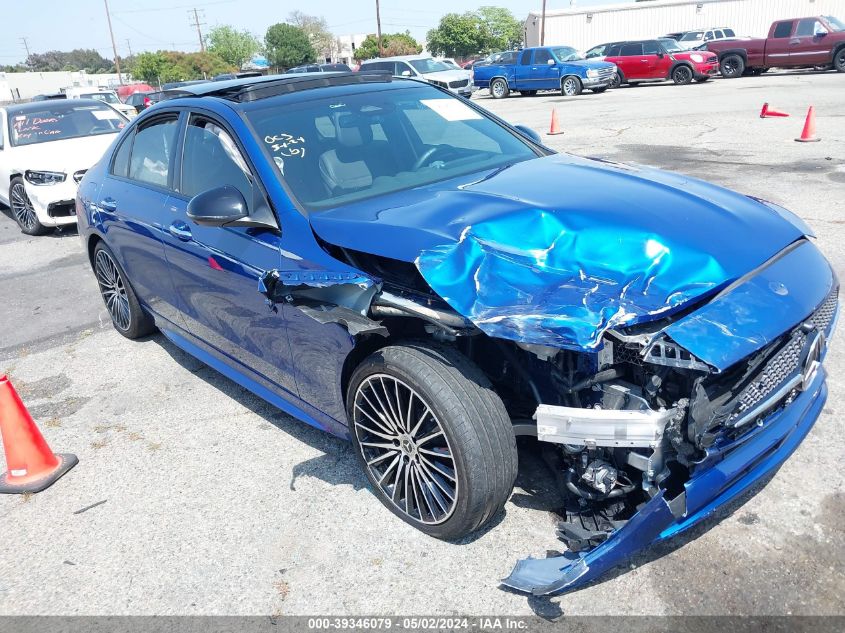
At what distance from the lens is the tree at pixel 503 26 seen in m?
95.1

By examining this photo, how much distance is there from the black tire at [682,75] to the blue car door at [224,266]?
78.4 ft

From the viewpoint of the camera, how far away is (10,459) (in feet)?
11.8

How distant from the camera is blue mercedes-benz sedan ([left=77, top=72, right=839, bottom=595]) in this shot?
2.31m

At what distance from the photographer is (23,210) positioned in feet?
30.9

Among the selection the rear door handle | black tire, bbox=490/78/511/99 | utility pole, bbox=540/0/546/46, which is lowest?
black tire, bbox=490/78/511/99

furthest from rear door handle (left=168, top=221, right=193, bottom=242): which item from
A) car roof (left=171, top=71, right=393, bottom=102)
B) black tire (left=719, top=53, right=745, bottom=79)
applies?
A: black tire (left=719, top=53, right=745, bottom=79)

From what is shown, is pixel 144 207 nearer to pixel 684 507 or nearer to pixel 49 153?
pixel 684 507

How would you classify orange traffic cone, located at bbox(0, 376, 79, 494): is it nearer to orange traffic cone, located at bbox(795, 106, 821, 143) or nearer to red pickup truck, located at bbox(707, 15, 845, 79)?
orange traffic cone, located at bbox(795, 106, 821, 143)

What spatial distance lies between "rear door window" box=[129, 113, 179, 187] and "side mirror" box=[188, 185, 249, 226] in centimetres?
115

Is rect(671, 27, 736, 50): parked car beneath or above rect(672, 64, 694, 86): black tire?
above

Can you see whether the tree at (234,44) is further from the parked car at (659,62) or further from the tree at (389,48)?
the parked car at (659,62)

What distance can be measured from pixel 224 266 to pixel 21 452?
1494 mm

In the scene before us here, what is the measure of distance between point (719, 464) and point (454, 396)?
0.95 metres

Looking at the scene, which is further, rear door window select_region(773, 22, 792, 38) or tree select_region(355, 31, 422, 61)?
tree select_region(355, 31, 422, 61)
